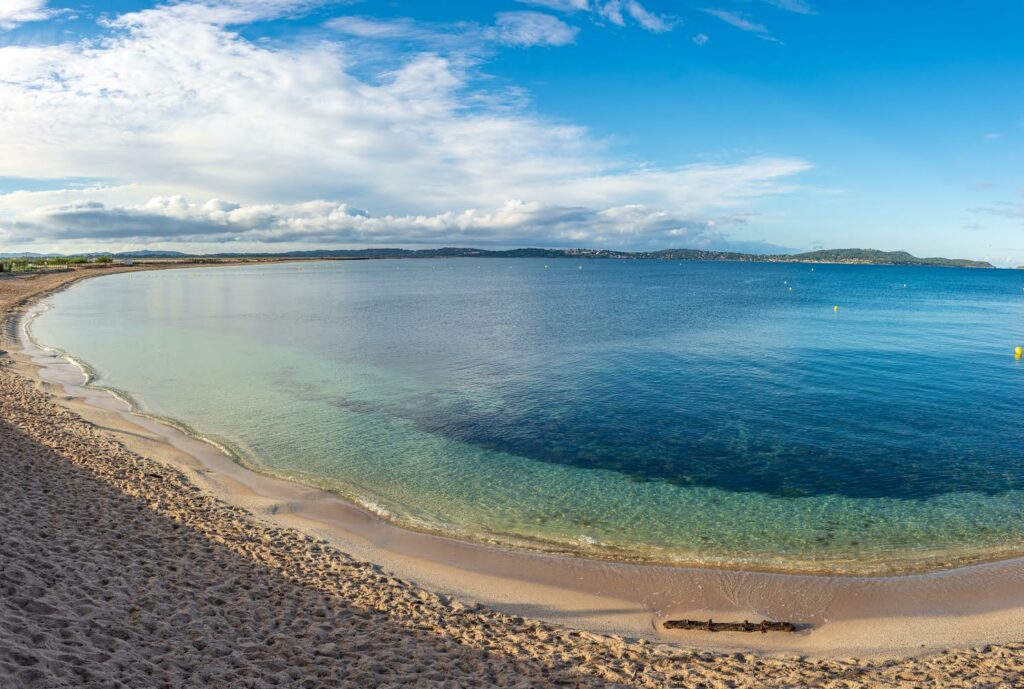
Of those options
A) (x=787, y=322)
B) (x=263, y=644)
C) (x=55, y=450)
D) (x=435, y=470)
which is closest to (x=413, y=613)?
(x=263, y=644)

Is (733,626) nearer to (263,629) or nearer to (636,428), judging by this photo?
(263,629)

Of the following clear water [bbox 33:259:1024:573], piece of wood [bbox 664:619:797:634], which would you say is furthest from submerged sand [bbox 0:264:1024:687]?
clear water [bbox 33:259:1024:573]

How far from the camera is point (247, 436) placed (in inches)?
945

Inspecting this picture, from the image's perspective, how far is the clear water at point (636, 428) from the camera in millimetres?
16438

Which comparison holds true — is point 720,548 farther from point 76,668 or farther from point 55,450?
point 55,450

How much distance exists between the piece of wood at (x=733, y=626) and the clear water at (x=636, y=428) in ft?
9.24

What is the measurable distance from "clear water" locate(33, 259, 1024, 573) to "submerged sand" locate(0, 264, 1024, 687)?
14.0 feet

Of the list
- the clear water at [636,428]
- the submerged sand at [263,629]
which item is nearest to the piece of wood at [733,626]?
the submerged sand at [263,629]

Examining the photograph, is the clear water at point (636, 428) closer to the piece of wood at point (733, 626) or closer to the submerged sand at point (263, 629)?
the piece of wood at point (733, 626)

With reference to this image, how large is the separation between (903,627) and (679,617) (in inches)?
179

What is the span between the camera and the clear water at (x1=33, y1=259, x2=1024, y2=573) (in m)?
16.4

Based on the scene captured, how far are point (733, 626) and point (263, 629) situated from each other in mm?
8972

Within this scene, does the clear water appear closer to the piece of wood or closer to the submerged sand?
the piece of wood

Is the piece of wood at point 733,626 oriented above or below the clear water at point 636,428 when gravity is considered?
below
